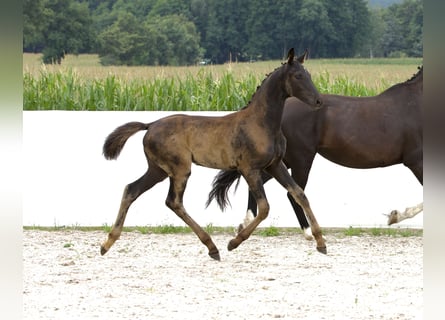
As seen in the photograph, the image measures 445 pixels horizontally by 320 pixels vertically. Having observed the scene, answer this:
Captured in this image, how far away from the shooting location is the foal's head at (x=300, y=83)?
5.64 metres

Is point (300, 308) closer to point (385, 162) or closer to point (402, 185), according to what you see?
point (385, 162)

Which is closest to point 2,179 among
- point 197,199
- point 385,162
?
point 385,162

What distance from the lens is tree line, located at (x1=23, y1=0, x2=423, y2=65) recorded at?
471 inches

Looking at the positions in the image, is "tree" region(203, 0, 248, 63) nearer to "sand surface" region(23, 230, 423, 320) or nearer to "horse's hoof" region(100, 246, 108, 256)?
"sand surface" region(23, 230, 423, 320)

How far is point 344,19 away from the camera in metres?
13.4

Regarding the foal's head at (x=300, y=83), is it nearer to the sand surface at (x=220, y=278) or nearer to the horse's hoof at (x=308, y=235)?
the sand surface at (x=220, y=278)

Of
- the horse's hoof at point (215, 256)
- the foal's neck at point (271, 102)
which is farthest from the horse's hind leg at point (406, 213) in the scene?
the horse's hoof at point (215, 256)

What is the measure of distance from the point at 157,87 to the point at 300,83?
4.20m

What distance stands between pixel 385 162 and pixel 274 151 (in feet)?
5.51

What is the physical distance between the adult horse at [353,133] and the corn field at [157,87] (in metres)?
2.49

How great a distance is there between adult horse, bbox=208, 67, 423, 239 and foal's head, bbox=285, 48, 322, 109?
1.22 metres

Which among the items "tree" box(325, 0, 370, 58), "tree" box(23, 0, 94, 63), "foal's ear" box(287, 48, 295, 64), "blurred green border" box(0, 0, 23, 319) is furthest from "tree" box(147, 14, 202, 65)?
"blurred green border" box(0, 0, 23, 319)

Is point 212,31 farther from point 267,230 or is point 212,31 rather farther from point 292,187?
point 292,187

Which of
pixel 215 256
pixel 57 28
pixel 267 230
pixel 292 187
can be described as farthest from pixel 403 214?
pixel 57 28
